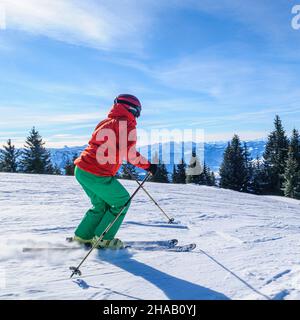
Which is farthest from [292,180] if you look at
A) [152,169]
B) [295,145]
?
[152,169]

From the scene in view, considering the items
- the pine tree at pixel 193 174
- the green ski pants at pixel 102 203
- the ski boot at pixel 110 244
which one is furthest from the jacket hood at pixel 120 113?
the pine tree at pixel 193 174

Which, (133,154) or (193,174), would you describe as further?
(193,174)

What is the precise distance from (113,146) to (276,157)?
4509 cm

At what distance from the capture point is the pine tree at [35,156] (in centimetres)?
4156

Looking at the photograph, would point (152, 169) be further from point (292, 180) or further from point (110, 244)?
point (292, 180)

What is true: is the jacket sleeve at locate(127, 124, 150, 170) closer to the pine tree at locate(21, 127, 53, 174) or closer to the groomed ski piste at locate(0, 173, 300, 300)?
the groomed ski piste at locate(0, 173, 300, 300)

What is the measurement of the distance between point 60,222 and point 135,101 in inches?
115

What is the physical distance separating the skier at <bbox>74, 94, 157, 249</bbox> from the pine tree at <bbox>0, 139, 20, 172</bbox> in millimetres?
40949

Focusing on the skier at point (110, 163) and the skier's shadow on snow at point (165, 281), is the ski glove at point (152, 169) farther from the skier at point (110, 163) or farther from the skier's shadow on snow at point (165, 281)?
the skier's shadow on snow at point (165, 281)

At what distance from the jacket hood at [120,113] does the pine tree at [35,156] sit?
124ft

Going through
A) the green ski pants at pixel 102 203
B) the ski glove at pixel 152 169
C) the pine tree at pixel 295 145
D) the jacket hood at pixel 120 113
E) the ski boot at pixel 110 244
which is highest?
the pine tree at pixel 295 145

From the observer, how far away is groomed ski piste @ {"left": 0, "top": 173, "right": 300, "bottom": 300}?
353cm

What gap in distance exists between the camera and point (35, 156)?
42250 mm

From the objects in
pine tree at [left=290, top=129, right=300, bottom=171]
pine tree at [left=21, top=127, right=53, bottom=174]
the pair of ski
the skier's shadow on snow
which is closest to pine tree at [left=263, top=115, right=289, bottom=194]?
pine tree at [left=290, top=129, right=300, bottom=171]
